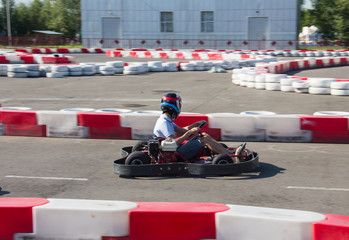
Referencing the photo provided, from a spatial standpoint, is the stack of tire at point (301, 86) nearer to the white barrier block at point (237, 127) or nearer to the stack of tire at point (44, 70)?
the white barrier block at point (237, 127)

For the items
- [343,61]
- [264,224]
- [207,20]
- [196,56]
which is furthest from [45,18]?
[264,224]

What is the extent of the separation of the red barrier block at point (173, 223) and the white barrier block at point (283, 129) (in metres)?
4.61

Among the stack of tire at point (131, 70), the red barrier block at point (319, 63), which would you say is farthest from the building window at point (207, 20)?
the stack of tire at point (131, 70)

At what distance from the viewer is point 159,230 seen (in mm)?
4312

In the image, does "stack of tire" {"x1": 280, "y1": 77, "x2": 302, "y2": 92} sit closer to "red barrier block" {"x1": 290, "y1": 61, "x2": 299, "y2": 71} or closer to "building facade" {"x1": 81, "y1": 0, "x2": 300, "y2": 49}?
"red barrier block" {"x1": 290, "y1": 61, "x2": 299, "y2": 71}

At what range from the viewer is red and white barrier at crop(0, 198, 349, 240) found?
4051 millimetres

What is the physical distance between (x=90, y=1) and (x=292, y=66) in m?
25.4

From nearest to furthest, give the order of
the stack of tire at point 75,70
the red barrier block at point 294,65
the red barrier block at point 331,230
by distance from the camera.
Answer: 1. the red barrier block at point 331,230
2. the stack of tire at point 75,70
3. the red barrier block at point 294,65

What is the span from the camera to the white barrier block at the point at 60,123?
30.4 feet

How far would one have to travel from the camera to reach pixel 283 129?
8766 mm

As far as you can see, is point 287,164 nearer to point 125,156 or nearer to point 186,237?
point 125,156

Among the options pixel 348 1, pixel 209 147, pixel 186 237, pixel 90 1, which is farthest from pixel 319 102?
pixel 348 1

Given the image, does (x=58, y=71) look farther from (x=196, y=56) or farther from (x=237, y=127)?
(x=237, y=127)

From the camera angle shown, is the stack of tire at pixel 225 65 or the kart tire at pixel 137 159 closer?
the kart tire at pixel 137 159
